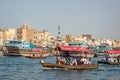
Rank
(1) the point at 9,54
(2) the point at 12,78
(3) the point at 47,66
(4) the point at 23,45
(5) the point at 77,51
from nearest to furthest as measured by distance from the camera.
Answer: (2) the point at 12,78 → (3) the point at 47,66 → (5) the point at 77,51 → (1) the point at 9,54 → (4) the point at 23,45

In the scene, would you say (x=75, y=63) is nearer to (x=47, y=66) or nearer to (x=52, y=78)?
(x=47, y=66)

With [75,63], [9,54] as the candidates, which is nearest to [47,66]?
[75,63]

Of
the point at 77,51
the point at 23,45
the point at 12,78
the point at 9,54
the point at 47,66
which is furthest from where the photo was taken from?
the point at 23,45

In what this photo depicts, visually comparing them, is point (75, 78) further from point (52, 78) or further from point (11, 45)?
point (11, 45)

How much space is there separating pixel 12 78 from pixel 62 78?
6446 mm

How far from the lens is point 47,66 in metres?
61.1

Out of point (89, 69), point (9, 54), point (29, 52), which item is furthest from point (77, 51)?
point (89, 69)

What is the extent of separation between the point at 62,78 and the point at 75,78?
68.5 inches

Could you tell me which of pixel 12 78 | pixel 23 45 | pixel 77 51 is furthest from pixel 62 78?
pixel 23 45

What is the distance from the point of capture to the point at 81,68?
204ft

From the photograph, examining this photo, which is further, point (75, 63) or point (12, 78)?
point (75, 63)

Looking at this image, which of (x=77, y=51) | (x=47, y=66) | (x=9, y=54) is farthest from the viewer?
(x=9, y=54)

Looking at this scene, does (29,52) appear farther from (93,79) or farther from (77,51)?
(93,79)

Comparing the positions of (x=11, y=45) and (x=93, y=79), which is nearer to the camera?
(x=93, y=79)
